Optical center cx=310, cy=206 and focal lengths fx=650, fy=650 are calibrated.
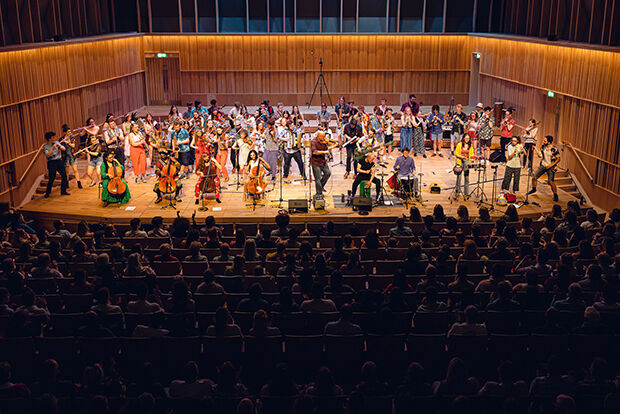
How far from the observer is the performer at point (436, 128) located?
18609 mm

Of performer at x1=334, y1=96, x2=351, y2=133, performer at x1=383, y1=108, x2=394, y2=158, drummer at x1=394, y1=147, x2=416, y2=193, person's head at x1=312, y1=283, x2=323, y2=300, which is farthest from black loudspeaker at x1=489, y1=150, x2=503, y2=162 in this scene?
person's head at x1=312, y1=283, x2=323, y2=300

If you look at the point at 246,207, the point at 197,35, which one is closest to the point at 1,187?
the point at 246,207

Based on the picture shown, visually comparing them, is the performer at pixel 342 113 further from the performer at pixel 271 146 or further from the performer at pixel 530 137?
the performer at pixel 530 137

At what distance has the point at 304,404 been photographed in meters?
5.25

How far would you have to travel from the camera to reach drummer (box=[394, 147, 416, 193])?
1384 centimetres

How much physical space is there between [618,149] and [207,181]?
9.05m

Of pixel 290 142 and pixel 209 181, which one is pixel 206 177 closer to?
pixel 209 181

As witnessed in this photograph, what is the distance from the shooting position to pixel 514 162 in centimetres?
1423

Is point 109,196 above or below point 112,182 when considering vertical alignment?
below

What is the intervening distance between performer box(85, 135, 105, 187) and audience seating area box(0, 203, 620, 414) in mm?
5675

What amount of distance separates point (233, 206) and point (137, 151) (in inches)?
136

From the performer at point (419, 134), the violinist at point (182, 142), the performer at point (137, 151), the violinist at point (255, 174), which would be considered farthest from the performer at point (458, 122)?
the performer at point (137, 151)

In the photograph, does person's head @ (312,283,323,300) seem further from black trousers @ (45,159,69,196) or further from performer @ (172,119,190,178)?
black trousers @ (45,159,69,196)

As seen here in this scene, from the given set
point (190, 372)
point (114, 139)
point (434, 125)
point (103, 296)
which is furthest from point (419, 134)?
point (190, 372)
